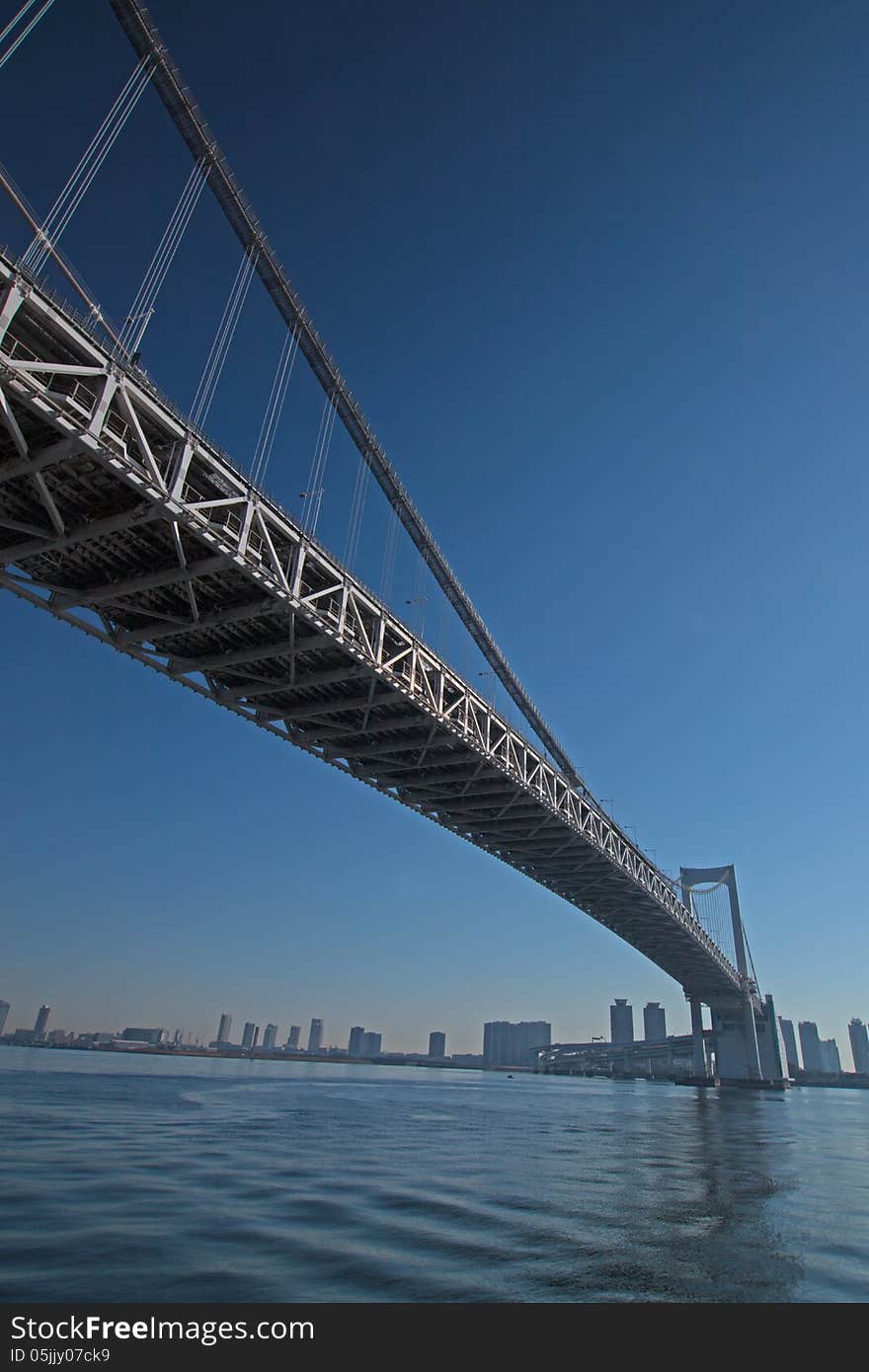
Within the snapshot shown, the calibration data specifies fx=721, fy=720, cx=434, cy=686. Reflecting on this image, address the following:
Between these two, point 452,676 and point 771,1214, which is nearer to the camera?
point 771,1214

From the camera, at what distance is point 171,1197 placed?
45.6 feet

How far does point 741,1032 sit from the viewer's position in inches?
4087

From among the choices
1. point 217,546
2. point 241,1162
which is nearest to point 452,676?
point 217,546

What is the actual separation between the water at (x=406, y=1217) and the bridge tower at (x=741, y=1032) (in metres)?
81.5

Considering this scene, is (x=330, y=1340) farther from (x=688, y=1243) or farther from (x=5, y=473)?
(x=5, y=473)

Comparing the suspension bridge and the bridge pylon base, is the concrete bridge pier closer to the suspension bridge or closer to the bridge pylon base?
the bridge pylon base

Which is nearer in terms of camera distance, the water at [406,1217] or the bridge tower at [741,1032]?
the water at [406,1217]

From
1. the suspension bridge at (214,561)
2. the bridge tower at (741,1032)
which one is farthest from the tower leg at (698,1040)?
the suspension bridge at (214,561)

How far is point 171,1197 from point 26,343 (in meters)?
18.2

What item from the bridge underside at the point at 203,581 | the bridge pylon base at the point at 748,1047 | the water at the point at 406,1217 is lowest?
the water at the point at 406,1217

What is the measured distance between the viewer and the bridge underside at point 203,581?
16.3 metres

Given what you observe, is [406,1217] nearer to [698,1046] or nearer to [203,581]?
[203,581]

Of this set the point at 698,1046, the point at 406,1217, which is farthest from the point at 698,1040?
the point at 406,1217

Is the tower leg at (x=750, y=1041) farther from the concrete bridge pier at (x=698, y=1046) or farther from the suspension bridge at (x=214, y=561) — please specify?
the suspension bridge at (x=214, y=561)
